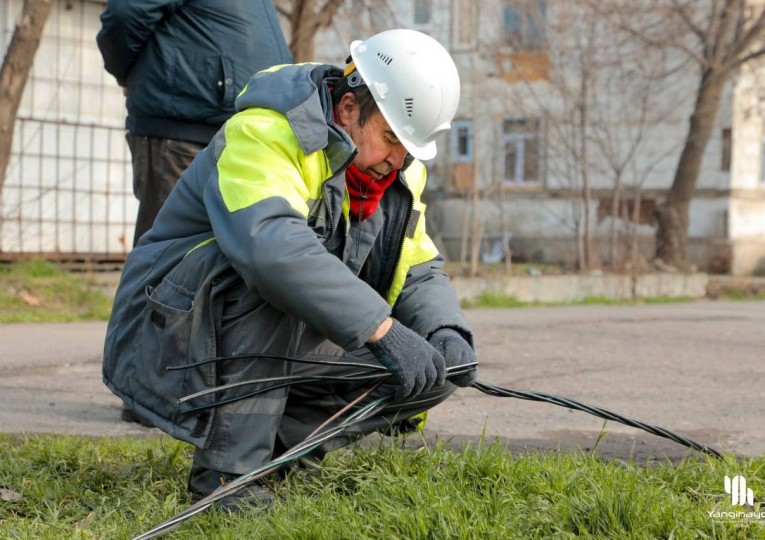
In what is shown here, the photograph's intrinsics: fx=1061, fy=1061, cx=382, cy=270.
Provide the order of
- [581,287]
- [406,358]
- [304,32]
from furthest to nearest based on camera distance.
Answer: [581,287]
[304,32]
[406,358]

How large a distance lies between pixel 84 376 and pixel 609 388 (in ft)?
9.40

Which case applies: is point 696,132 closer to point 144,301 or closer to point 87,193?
point 87,193

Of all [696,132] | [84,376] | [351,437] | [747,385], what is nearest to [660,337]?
[747,385]

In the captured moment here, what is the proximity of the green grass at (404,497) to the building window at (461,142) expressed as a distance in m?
18.0

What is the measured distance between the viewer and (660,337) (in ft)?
27.6

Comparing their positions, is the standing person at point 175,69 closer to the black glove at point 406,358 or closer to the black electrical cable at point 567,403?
the black electrical cable at point 567,403

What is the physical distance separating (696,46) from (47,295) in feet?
40.6

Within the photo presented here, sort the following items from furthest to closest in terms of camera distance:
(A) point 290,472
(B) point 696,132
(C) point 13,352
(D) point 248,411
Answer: (B) point 696,132 → (C) point 13,352 → (A) point 290,472 → (D) point 248,411

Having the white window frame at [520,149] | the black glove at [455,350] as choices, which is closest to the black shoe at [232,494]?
the black glove at [455,350]

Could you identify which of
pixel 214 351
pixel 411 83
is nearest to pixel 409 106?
pixel 411 83

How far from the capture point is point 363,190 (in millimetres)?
3262

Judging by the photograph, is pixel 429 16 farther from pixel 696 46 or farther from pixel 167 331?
pixel 167 331

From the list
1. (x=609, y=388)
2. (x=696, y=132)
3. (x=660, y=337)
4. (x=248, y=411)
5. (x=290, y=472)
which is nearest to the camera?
(x=248, y=411)

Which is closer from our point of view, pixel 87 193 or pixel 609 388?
pixel 609 388
